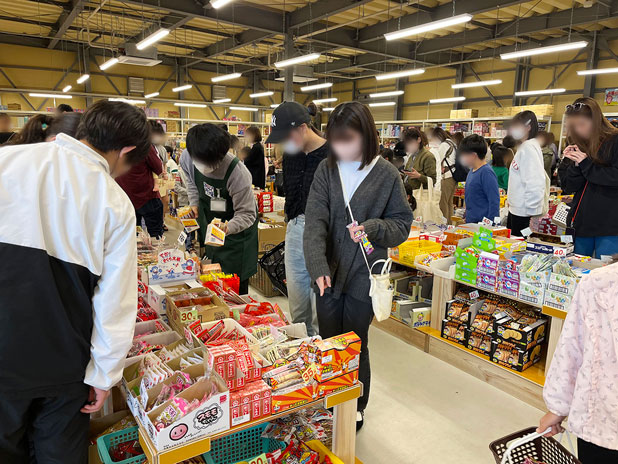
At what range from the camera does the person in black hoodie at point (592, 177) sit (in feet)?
10.6

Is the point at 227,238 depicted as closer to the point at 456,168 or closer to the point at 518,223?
the point at 518,223

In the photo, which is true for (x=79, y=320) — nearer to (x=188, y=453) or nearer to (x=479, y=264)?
(x=188, y=453)

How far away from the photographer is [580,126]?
3268mm

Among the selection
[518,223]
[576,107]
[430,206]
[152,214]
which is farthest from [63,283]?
[430,206]

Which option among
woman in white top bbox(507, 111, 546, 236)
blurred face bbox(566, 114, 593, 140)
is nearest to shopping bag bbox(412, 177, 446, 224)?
Result: woman in white top bbox(507, 111, 546, 236)

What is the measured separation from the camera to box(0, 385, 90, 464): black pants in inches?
53.2

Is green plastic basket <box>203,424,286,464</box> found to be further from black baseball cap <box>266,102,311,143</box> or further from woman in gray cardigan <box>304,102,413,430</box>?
black baseball cap <box>266,102,311,143</box>

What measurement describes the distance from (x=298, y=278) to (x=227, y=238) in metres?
0.65

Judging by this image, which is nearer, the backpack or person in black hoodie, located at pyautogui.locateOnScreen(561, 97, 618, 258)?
person in black hoodie, located at pyautogui.locateOnScreen(561, 97, 618, 258)

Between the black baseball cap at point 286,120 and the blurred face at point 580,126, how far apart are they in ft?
6.83

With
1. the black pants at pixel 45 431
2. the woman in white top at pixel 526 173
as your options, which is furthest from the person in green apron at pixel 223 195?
the woman in white top at pixel 526 173

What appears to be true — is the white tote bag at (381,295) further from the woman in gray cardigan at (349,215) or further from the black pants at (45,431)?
the black pants at (45,431)

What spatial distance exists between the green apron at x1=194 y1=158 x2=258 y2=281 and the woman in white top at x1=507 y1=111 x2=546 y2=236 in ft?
9.23

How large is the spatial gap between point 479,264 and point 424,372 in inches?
36.2
